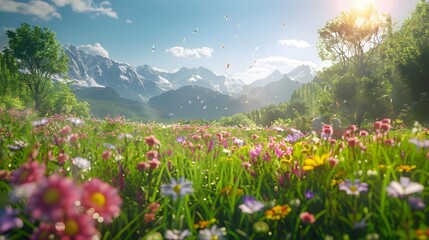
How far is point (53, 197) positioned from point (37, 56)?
175ft

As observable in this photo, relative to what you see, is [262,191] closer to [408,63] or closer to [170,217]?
[170,217]

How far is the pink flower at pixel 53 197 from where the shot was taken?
34.9 inches

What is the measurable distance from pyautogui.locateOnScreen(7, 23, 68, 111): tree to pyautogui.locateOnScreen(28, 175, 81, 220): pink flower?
50.1m

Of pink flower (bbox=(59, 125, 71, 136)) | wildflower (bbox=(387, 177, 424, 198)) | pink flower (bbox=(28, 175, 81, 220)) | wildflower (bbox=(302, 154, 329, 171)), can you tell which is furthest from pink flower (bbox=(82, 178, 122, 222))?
pink flower (bbox=(59, 125, 71, 136))

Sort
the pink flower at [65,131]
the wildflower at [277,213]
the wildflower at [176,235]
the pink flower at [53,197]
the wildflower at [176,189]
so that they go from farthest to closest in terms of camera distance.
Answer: the pink flower at [65,131]
the wildflower at [176,189]
the wildflower at [277,213]
the wildflower at [176,235]
the pink flower at [53,197]

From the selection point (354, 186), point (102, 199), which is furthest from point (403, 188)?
point (102, 199)

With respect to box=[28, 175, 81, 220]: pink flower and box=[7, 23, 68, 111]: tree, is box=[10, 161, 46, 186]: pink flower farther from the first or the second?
box=[7, 23, 68, 111]: tree

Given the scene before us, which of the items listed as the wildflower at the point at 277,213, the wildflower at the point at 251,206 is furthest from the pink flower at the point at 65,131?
the wildflower at the point at 277,213

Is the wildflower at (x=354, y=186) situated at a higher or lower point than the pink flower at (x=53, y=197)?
lower

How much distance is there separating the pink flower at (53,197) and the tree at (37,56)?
50.1m

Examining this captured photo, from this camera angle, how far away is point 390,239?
188 cm

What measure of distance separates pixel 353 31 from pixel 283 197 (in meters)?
46.3

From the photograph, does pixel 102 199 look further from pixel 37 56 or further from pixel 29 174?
pixel 37 56

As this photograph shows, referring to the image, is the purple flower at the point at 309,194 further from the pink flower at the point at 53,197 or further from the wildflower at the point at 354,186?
the pink flower at the point at 53,197
